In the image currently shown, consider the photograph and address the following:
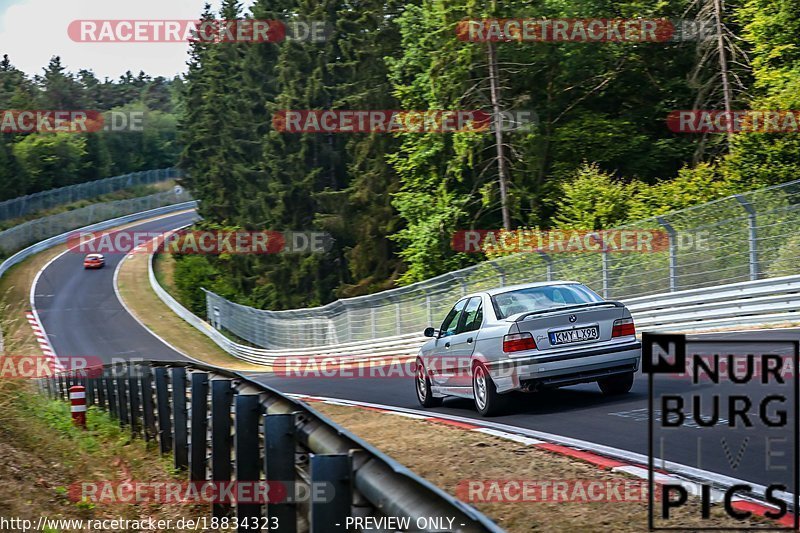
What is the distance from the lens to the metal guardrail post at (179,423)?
9875 mm

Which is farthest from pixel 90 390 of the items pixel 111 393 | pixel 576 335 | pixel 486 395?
pixel 576 335

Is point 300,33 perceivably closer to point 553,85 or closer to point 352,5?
point 352,5

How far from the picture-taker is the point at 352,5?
58.0 m

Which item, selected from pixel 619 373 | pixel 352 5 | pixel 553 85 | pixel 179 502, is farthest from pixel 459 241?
pixel 179 502

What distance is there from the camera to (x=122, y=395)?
14.0 m

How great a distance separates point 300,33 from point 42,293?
2482 cm

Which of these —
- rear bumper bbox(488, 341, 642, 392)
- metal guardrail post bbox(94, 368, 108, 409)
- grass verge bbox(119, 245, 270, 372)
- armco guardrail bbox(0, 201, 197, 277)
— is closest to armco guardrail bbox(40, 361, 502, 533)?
metal guardrail post bbox(94, 368, 108, 409)

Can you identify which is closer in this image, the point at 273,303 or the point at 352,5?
the point at 352,5

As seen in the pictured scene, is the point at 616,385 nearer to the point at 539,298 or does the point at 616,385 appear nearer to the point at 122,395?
the point at 539,298

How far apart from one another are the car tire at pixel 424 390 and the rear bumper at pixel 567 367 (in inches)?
116

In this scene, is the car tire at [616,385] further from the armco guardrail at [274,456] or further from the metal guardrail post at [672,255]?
the metal guardrail post at [672,255]

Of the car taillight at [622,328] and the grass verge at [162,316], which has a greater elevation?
the car taillight at [622,328]

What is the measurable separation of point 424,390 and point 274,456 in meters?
8.74

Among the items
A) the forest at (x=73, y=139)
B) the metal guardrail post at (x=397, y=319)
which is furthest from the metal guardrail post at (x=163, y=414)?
the forest at (x=73, y=139)
